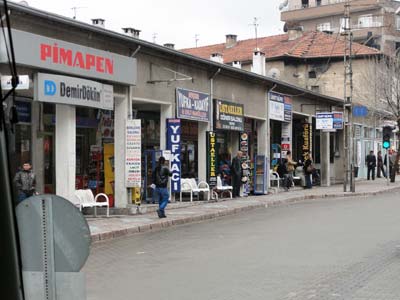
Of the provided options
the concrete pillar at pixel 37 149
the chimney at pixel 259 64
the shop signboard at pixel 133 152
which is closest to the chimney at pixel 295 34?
the chimney at pixel 259 64

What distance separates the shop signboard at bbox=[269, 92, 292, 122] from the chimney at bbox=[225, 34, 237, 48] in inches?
1293

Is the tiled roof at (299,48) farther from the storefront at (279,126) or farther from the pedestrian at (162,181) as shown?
the pedestrian at (162,181)

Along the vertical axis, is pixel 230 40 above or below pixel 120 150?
above

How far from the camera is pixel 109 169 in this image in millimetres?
19922

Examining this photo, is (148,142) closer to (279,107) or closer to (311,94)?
(279,107)

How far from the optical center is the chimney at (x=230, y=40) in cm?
6444

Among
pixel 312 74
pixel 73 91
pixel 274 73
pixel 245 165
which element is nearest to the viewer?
pixel 73 91

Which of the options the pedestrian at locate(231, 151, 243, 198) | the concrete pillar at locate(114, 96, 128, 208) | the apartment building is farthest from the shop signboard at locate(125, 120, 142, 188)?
the apartment building

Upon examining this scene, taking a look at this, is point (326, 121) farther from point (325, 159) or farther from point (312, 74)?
point (312, 74)

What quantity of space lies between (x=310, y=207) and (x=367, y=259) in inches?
482

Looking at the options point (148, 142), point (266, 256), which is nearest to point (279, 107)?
point (148, 142)

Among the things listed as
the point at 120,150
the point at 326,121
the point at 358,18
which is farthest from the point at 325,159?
the point at 358,18

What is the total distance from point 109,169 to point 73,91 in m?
4.17

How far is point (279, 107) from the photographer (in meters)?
31.1
